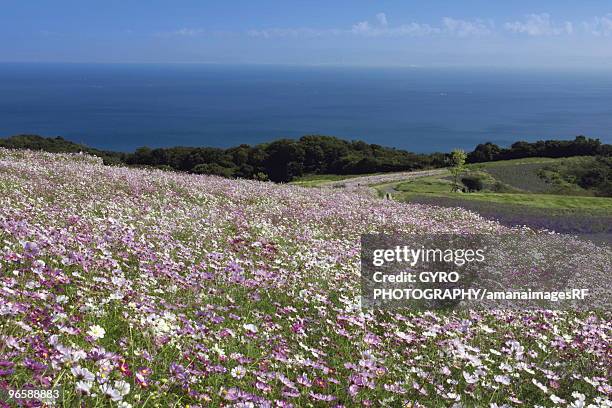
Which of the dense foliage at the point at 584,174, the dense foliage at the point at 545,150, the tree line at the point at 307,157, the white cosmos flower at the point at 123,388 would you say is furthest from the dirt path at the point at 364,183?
the white cosmos flower at the point at 123,388

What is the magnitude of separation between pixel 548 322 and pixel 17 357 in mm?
6583

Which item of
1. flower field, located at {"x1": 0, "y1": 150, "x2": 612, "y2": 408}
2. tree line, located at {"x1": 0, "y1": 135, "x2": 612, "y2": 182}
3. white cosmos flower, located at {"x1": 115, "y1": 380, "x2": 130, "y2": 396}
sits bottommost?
tree line, located at {"x1": 0, "y1": 135, "x2": 612, "y2": 182}

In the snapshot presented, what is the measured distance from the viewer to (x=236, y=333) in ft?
17.2

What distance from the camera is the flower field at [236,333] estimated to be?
3693 mm

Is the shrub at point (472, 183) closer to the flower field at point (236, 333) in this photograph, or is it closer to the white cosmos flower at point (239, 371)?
the flower field at point (236, 333)

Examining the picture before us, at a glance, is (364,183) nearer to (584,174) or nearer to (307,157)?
(584,174)

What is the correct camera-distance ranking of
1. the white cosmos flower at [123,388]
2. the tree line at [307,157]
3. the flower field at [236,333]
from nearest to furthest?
the white cosmos flower at [123,388]
the flower field at [236,333]
the tree line at [307,157]

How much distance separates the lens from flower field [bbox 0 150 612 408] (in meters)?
3.69

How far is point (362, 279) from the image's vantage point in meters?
8.76

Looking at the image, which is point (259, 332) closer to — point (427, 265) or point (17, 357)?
point (17, 357)

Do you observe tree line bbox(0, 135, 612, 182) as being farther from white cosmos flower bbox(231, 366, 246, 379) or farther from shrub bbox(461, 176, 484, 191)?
white cosmos flower bbox(231, 366, 246, 379)

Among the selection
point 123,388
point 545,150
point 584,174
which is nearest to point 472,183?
point 584,174

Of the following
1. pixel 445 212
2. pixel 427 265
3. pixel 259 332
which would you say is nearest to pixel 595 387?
pixel 259 332

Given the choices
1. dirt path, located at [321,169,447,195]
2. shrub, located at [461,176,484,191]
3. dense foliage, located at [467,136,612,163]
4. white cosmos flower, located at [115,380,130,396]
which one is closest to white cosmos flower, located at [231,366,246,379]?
white cosmos flower, located at [115,380,130,396]
